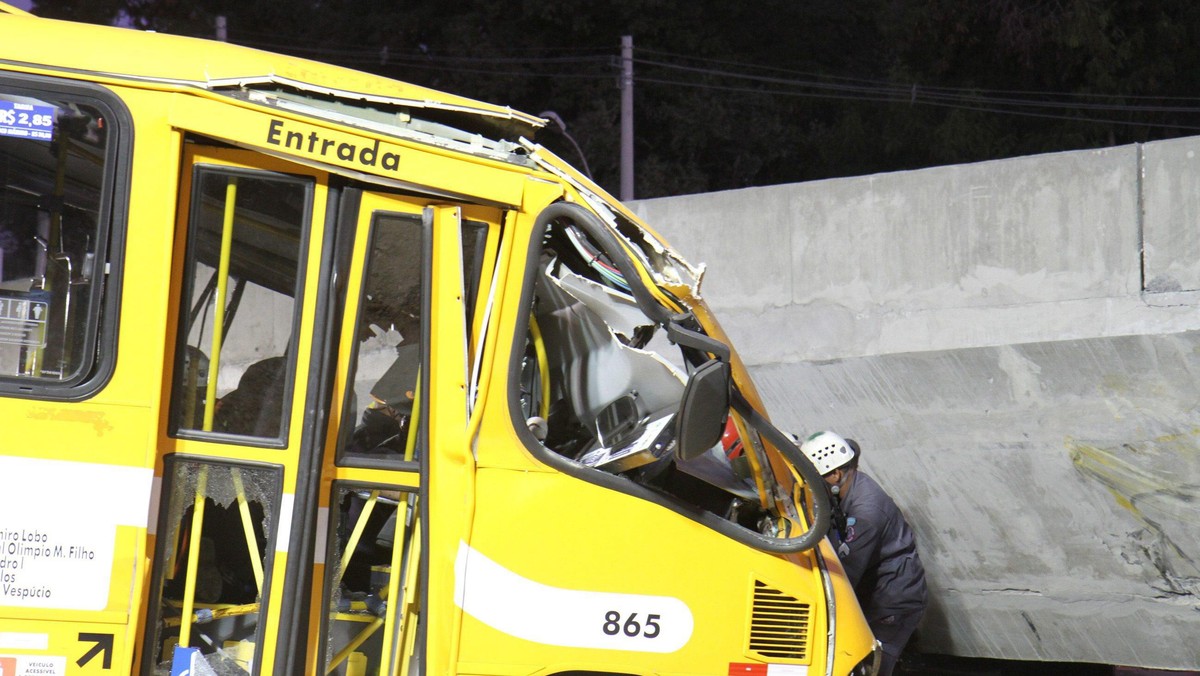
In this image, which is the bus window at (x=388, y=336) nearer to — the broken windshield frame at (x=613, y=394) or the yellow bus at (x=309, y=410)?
the yellow bus at (x=309, y=410)

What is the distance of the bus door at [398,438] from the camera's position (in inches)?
164

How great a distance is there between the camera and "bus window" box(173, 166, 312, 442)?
4125mm

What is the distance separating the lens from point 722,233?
8.86 m

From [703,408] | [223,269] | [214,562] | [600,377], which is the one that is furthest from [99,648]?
[703,408]

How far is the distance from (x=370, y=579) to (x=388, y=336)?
0.84 meters

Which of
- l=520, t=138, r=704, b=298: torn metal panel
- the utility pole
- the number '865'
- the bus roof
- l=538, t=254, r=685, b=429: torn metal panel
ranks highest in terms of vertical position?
the utility pole

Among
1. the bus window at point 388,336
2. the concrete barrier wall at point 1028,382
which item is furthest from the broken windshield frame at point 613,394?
the concrete barrier wall at point 1028,382

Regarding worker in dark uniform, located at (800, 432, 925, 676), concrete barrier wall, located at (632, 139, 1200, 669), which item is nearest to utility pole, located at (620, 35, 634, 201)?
concrete barrier wall, located at (632, 139, 1200, 669)

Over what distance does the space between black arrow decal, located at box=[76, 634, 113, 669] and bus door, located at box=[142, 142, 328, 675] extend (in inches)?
4.1

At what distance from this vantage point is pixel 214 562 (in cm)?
417

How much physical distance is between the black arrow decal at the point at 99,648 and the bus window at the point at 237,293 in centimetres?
71

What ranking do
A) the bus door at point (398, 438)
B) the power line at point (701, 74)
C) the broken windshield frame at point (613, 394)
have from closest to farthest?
the bus door at point (398, 438), the broken windshield frame at point (613, 394), the power line at point (701, 74)

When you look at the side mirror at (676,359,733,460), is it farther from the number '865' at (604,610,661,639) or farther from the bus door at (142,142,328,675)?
the bus door at (142,142,328,675)

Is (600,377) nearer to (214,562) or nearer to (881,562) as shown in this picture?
(214,562)
